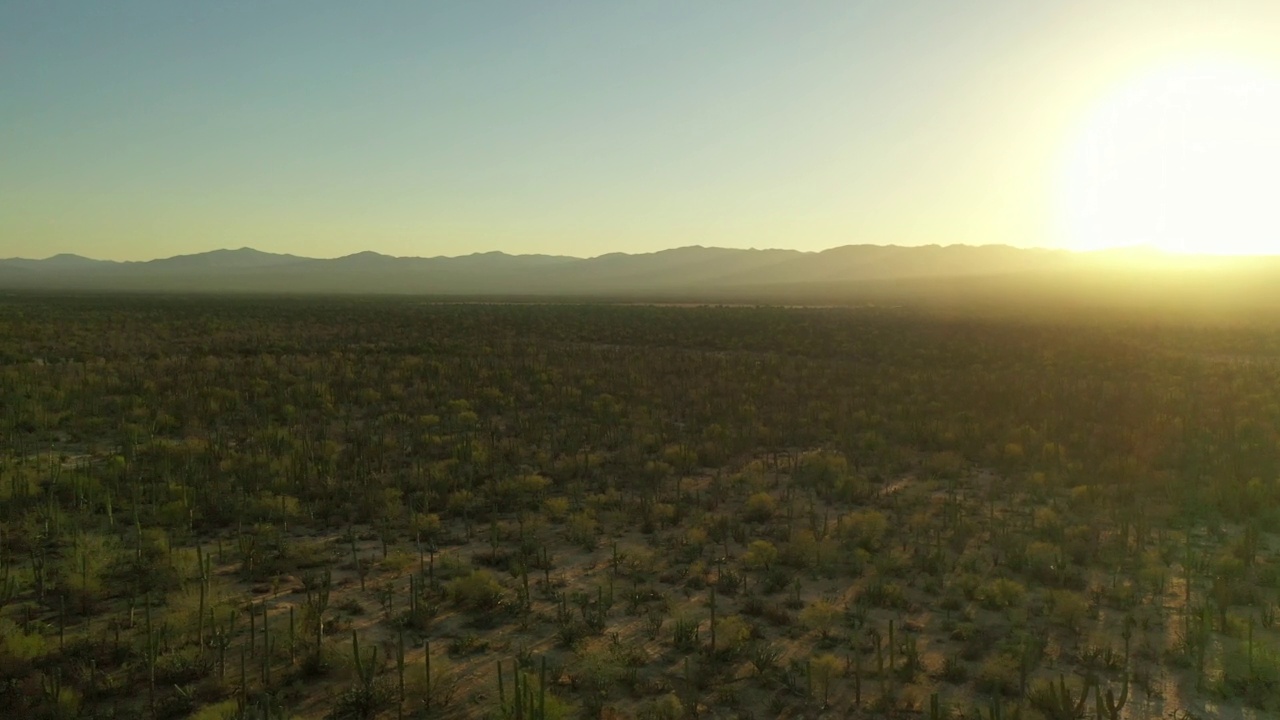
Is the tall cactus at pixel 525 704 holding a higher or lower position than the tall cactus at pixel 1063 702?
higher

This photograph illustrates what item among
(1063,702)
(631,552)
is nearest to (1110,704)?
(1063,702)

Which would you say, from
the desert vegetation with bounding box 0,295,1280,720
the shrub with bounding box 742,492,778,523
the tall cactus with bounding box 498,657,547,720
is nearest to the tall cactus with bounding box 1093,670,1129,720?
the desert vegetation with bounding box 0,295,1280,720

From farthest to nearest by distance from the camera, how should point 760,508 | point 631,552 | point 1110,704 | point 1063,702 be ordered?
point 760,508
point 631,552
point 1063,702
point 1110,704

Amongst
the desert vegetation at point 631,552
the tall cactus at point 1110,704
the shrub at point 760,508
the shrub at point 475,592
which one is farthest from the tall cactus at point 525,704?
the shrub at point 760,508

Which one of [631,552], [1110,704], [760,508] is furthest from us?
[760,508]

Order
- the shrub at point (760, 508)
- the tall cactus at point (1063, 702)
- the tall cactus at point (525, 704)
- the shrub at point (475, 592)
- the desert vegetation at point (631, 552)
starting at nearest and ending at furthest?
the tall cactus at point (525, 704) → the tall cactus at point (1063, 702) → the desert vegetation at point (631, 552) → the shrub at point (475, 592) → the shrub at point (760, 508)

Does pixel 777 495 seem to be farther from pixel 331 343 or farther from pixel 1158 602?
pixel 331 343

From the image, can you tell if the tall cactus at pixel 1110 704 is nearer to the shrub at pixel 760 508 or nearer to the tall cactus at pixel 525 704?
the tall cactus at pixel 525 704

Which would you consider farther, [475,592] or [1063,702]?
[475,592]

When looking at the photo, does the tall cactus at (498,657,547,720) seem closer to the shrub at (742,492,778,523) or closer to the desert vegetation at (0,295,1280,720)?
the desert vegetation at (0,295,1280,720)

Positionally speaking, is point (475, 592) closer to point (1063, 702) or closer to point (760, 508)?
point (760, 508)
